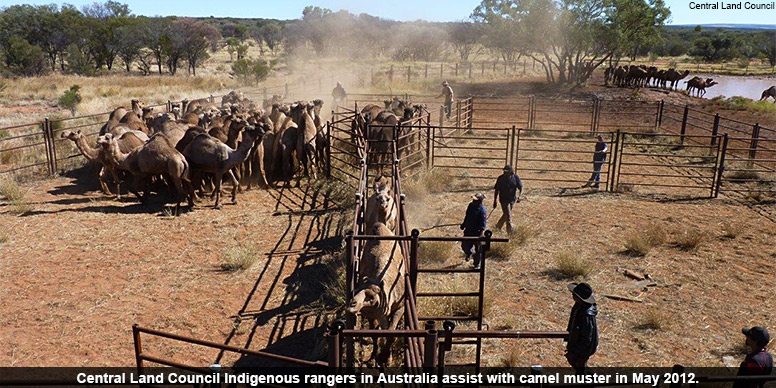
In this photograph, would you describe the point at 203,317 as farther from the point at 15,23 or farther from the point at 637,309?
the point at 15,23

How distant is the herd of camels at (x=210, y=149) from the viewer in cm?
1205

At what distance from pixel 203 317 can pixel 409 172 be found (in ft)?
26.9

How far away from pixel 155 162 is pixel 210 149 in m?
1.14

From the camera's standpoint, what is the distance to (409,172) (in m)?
14.8

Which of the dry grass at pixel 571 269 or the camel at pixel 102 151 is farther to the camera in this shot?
the camel at pixel 102 151

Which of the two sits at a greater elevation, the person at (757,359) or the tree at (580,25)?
the tree at (580,25)

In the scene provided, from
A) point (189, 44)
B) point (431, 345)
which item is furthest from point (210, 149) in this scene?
point (189, 44)

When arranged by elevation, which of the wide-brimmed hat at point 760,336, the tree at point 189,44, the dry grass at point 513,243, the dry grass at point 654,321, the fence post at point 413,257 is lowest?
the dry grass at point 654,321

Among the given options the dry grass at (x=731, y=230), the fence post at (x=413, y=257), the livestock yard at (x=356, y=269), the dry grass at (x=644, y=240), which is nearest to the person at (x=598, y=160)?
the livestock yard at (x=356, y=269)

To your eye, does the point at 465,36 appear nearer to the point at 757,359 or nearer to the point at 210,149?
the point at 210,149

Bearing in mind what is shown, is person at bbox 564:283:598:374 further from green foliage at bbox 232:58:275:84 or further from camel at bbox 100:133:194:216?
green foliage at bbox 232:58:275:84

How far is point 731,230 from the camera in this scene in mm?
10773

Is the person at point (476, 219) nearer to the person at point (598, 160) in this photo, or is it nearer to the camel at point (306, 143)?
A: the person at point (598, 160)

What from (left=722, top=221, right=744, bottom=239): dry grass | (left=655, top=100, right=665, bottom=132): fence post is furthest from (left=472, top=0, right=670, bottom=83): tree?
(left=722, top=221, right=744, bottom=239): dry grass
